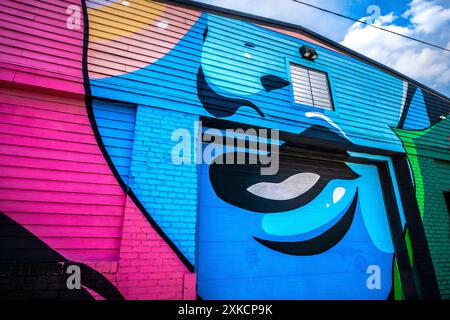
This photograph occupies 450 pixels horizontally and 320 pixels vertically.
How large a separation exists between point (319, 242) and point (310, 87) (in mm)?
3657

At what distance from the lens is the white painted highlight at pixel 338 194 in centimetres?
526

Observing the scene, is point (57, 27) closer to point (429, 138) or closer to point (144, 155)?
point (144, 155)

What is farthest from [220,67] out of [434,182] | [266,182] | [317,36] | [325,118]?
[434,182]

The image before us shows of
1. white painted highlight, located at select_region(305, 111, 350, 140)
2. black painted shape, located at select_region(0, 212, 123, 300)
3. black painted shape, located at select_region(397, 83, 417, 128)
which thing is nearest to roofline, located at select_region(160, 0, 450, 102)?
black painted shape, located at select_region(397, 83, 417, 128)

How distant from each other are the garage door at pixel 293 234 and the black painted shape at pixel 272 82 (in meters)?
1.62

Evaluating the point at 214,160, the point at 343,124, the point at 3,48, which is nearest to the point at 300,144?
the point at 343,124

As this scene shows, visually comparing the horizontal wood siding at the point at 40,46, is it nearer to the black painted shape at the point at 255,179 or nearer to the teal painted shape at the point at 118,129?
the teal painted shape at the point at 118,129

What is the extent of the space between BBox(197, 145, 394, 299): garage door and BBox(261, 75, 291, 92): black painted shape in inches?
63.8

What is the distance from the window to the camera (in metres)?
5.52

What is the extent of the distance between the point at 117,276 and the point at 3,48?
3.71 metres

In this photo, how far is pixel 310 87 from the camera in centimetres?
571

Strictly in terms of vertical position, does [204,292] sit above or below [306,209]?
below

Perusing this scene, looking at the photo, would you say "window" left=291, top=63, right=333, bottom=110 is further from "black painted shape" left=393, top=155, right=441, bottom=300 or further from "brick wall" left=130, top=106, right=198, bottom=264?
"brick wall" left=130, top=106, right=198, bottom=264

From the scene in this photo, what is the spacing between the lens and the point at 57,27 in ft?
12.5
